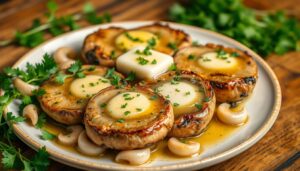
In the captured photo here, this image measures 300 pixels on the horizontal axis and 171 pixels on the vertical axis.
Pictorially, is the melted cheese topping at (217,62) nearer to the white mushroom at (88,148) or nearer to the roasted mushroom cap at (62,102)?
the roasted mushroom cap at (62,102)

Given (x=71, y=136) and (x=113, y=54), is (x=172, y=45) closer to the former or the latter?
(x=113, y=54)

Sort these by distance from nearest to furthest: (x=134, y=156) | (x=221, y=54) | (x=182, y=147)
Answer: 1. (x=134, y=156)
2. (x=182, y=147)
3. (x=221, y=54)

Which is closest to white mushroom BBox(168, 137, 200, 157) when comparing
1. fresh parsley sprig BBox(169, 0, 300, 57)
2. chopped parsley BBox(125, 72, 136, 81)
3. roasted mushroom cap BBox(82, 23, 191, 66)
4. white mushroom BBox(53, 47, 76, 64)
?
chopped parsley BBox(125, 72, 136, 81)

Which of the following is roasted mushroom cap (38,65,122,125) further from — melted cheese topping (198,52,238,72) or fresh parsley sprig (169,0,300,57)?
fresh parsley sprig (169,0,300,57)

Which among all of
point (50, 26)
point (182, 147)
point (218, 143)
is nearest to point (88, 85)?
point (182, 147)

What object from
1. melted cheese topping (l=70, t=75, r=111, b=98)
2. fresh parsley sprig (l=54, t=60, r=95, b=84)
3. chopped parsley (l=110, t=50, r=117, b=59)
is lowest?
chopped parsley (l=110, t=50, r=117, b=59)

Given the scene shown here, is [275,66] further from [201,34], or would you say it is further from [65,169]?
[65,169]

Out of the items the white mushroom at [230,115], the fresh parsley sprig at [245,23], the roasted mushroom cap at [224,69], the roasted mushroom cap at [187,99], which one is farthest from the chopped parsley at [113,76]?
the fresh parsley sprig at [245,23]

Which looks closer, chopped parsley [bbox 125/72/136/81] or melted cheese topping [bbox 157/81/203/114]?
melted cheese topping [bbox 157/81/203/114]
